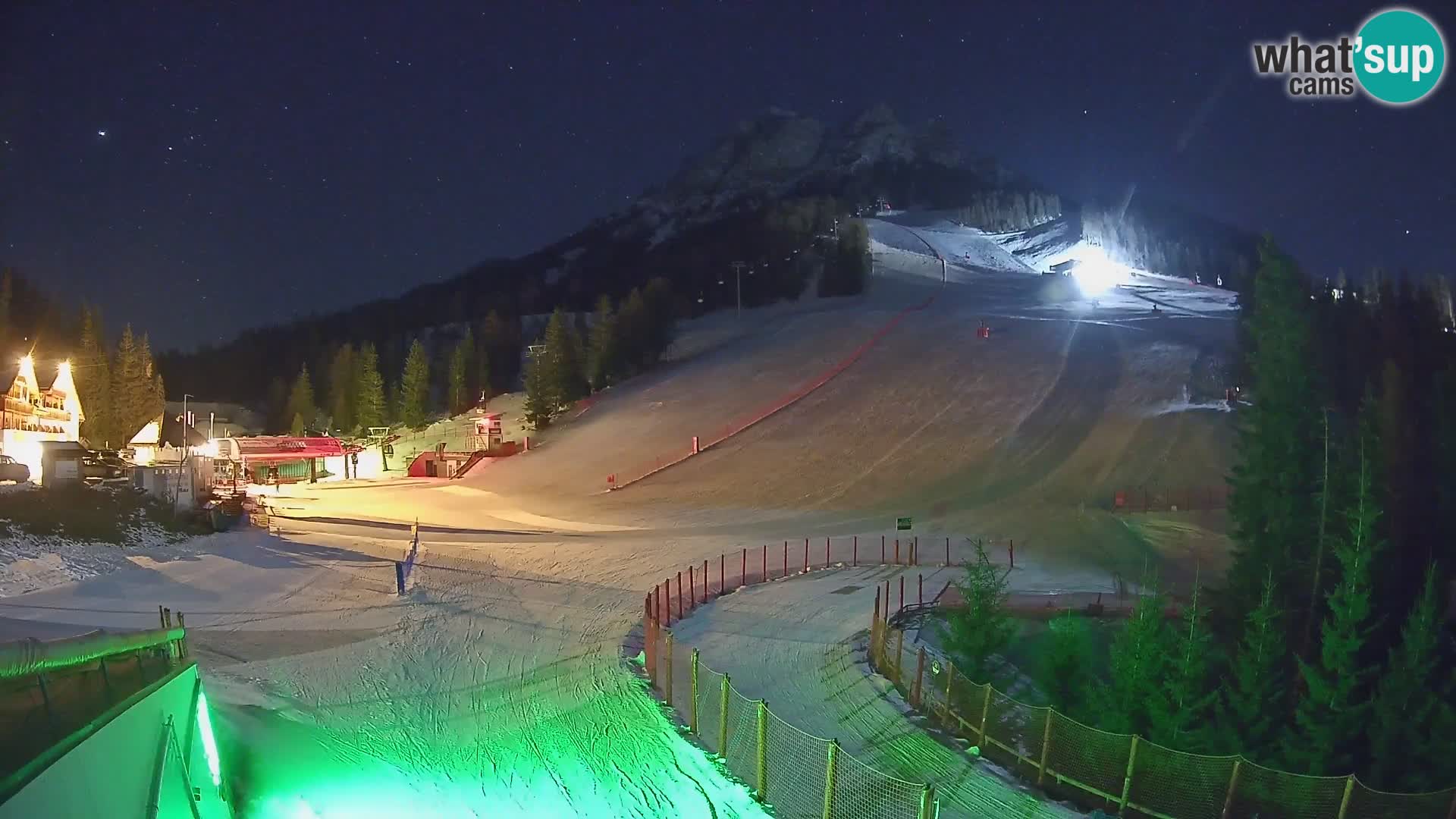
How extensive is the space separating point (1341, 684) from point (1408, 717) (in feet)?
4.14

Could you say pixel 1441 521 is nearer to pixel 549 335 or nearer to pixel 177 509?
pixel 177 509

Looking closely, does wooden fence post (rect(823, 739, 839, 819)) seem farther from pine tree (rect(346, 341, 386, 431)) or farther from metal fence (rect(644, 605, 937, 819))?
pine tree (rect(346, 341, 386, 431))

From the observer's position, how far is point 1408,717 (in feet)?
52.1

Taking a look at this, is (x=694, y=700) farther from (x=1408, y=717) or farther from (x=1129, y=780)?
(x=1408, y=717)

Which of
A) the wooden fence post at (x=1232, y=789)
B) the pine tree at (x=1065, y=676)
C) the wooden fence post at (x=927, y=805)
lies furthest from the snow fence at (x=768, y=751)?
the pine tree at (x=1065, y=676)

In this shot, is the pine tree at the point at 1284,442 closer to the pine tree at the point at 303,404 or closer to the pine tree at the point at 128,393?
the pine tree at the point at 128,393

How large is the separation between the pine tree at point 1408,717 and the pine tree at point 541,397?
50.7 meters

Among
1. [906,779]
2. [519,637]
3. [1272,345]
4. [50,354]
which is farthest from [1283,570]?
[50,354]

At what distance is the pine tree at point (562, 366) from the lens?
66.1m

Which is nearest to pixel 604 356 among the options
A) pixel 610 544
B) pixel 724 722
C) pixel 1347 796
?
pixel 610 544

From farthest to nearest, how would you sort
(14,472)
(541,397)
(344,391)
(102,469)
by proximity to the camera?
(344,391), (541,397), (102,469), (14,472)

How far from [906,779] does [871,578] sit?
12748 millimetres

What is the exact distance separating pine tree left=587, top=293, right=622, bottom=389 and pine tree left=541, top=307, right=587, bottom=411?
1.28 metres

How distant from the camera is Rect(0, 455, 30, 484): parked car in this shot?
28516 millimetres
